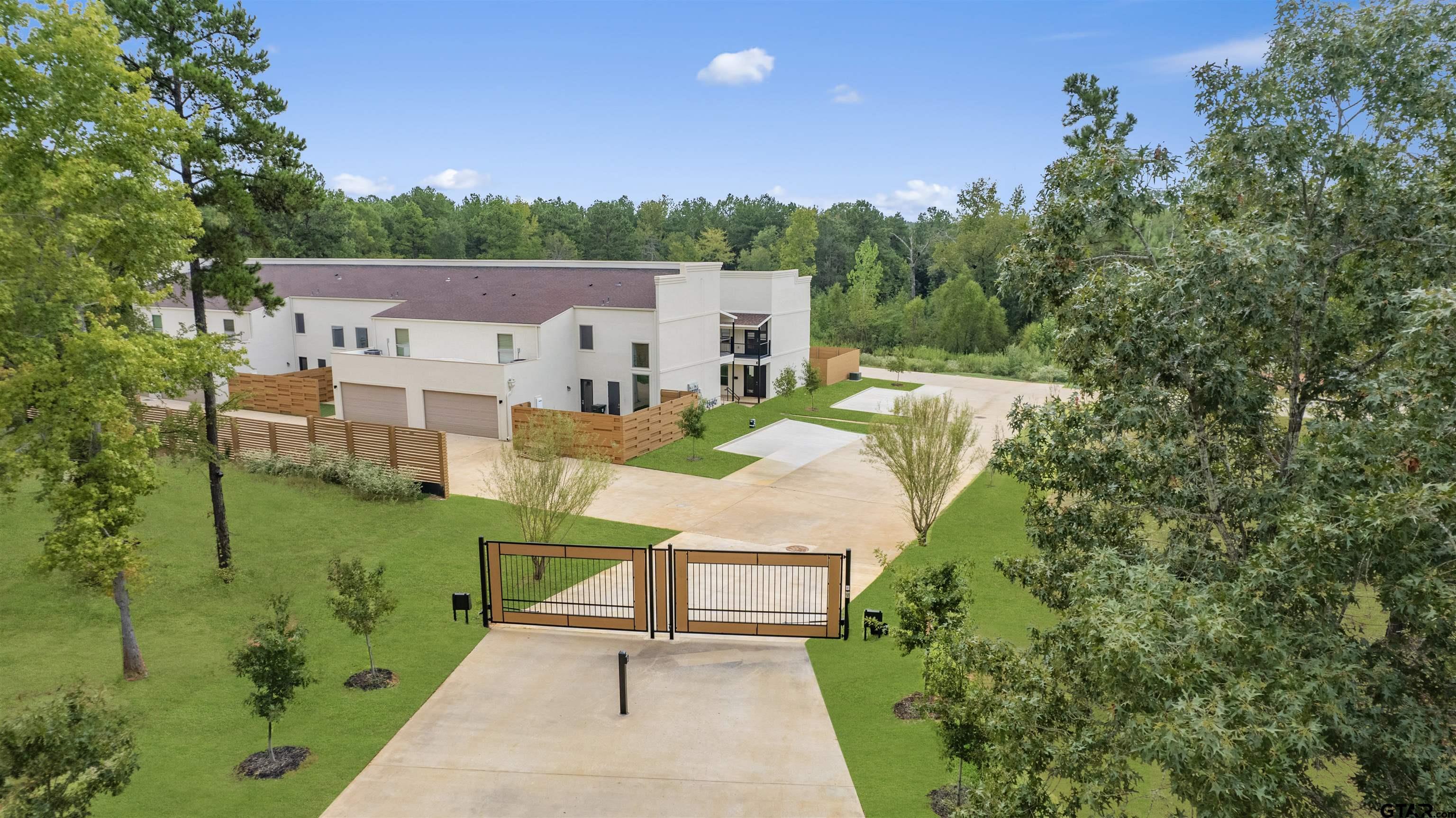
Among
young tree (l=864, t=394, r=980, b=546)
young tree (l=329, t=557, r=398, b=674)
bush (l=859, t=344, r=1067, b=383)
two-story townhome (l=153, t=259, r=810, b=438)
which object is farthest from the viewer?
bush (l=859, t=344, r=1067, b=383)

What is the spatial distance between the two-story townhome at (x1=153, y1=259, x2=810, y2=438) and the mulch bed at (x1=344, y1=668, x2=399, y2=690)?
56.6 ft

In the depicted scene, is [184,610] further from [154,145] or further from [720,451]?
[720,451]

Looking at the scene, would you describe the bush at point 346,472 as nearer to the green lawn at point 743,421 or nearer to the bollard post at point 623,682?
the green lawn at point 743,421

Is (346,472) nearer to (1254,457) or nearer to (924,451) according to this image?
(924,451)

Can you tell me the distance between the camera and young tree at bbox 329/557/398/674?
13.0m

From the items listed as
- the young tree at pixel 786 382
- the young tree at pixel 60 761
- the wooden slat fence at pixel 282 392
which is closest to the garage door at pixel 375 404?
the wooden slat fence at pixel 282 392

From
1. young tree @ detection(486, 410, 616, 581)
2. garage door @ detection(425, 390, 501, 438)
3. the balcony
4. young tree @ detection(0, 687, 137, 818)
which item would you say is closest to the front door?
the balcony

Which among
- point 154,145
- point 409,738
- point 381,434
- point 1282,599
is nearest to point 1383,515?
point 1282,599

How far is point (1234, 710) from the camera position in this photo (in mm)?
5402

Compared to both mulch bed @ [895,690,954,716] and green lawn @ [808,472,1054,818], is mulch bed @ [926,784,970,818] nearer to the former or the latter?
green lawn @ [808,472,1054,818]

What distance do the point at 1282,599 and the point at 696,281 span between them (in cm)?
3000

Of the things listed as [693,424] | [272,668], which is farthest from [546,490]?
[693,424]

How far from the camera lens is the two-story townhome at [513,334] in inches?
1240

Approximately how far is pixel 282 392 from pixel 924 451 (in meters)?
27.0
